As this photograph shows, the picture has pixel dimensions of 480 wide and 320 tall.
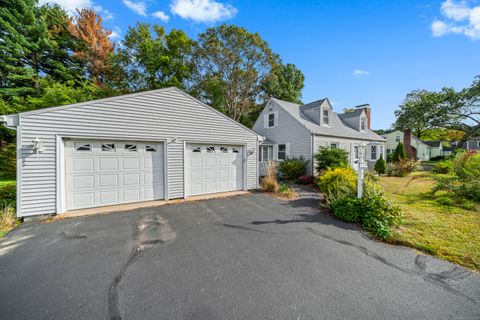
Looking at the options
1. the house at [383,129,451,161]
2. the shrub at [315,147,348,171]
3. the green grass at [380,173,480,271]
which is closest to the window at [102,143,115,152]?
the green grass at [380,173,480,271]

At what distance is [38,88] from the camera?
15.1m

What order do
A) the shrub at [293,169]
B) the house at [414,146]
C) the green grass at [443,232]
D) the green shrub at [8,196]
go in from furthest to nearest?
the house at [414,146] → the shrub at [293,169] → the green shrub at [8,196] → the green grass at [443,232]

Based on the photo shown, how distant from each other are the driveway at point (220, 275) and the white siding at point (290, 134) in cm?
854

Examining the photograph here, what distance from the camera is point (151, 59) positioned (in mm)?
17344

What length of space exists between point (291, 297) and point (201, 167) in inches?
242

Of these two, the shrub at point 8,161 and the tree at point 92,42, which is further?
the tree at point 92,42

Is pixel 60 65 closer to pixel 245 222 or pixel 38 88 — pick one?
pixel 38 88

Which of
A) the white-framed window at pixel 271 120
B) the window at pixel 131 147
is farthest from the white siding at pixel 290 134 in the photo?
the window at pixel 131 147

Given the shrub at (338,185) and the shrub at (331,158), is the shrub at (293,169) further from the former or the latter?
the shrub at (338,185)

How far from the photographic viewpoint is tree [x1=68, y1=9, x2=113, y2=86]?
16.2 meters

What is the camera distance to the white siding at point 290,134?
12.5 m

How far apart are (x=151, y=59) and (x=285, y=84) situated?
1477cm

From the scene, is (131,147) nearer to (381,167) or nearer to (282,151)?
(282,151)

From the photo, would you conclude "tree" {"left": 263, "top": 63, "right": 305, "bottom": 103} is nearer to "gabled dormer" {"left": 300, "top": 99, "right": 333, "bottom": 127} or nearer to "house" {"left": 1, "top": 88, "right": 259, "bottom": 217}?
"gabled dormer" {"left": 300, "top": 99, "right": 333, "bottom": 127}
